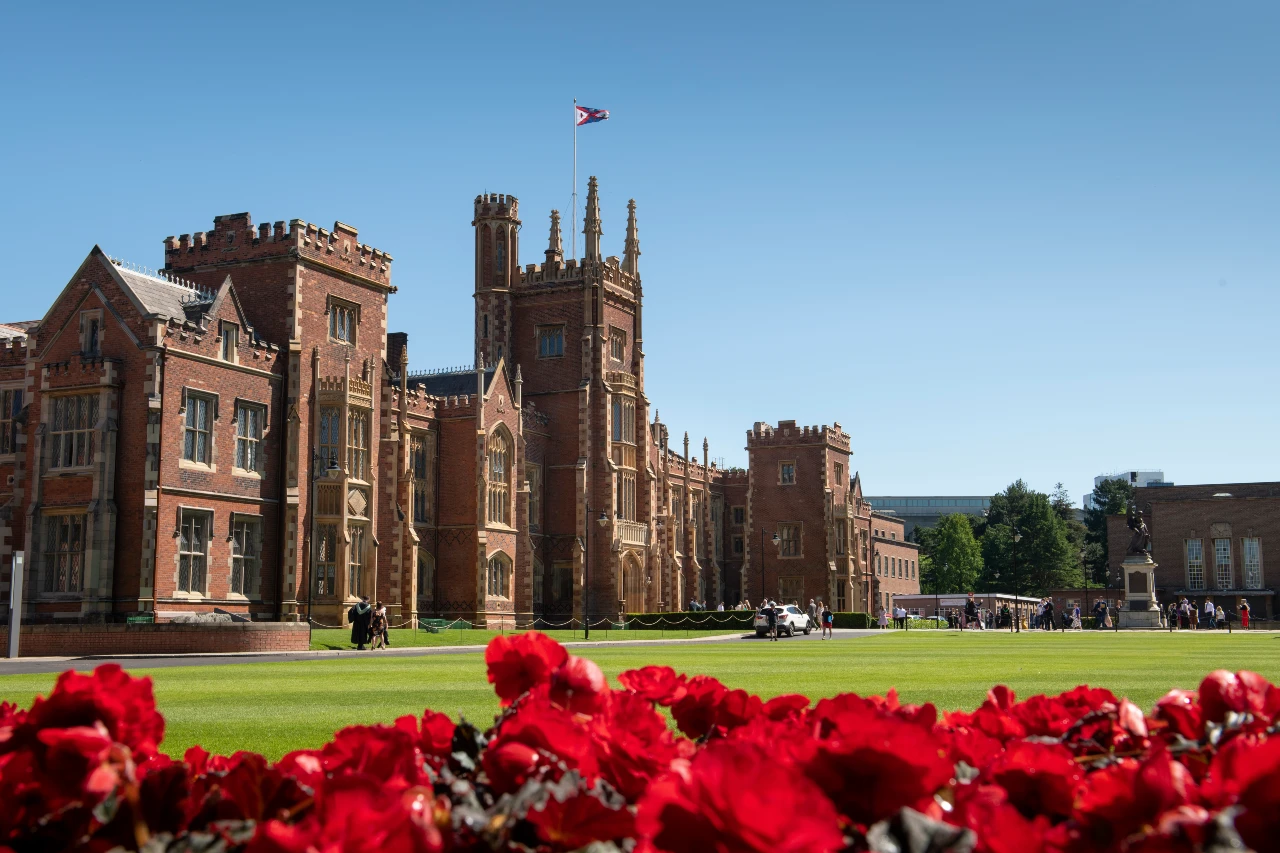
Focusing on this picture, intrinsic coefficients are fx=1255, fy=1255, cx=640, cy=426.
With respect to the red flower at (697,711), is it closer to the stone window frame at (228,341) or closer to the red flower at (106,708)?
the red flower at (106,708)

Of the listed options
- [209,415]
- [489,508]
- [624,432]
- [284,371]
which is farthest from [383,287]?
[624,432]

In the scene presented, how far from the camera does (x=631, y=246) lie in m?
68.9

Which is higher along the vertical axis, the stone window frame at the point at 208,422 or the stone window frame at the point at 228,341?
the stone window frame at the point at 228,341

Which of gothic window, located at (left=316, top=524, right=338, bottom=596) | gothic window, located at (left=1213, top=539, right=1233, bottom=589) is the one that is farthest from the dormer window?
gothic window, located at (left=1213, top=539, right=1233, bottom=589)

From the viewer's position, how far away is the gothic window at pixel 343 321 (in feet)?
139

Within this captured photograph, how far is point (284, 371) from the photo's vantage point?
40406 millimetres

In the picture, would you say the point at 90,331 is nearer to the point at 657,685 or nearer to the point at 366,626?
the point at 366,626

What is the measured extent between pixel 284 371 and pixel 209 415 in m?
3.65

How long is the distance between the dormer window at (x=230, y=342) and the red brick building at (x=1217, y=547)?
68830mm

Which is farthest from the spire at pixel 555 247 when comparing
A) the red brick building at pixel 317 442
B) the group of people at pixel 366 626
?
the group of people at pixel 366 626

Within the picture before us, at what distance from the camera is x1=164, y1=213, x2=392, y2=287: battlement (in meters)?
41.0

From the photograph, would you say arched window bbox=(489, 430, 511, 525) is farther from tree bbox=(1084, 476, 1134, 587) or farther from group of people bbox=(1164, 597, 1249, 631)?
tree bbox=(1084, 476, 1134, 587)

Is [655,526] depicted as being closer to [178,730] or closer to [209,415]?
[209,415]

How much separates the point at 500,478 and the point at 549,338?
37.5 ft
